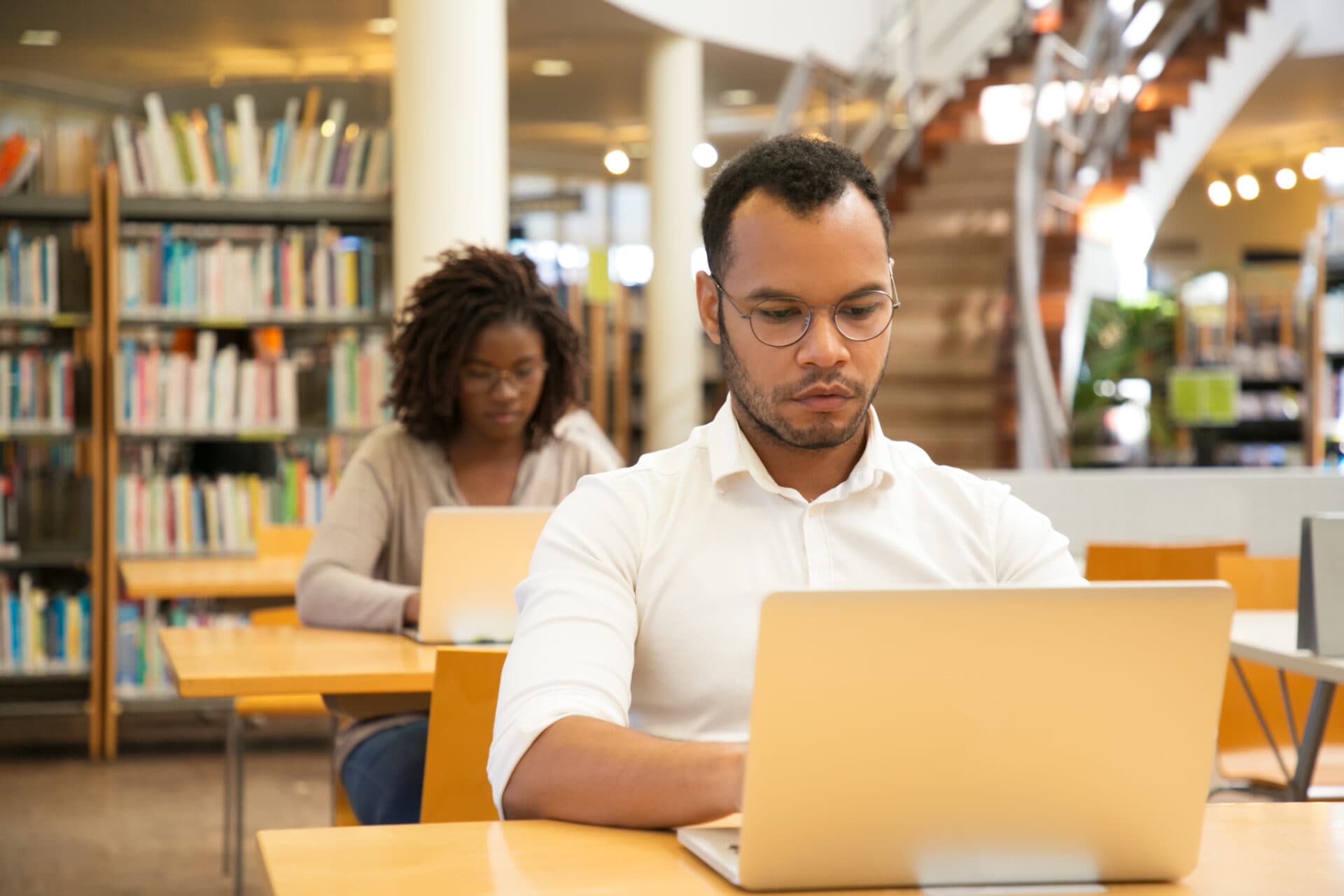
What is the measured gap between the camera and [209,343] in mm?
5020

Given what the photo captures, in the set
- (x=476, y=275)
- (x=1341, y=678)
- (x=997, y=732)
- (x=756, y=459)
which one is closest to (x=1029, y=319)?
(x=476, y=275)

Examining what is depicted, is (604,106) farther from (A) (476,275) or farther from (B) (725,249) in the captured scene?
(B) (725,249)

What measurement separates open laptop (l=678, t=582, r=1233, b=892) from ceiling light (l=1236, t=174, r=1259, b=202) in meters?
13.9

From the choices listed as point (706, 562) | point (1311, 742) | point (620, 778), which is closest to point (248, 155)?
point (1311, 742)

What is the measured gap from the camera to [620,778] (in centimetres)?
113

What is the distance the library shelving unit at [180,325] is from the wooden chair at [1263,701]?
3.09 metres

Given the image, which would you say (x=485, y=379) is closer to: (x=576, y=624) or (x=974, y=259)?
(x=576, y=624)

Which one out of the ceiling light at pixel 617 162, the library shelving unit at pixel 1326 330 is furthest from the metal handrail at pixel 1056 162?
the ceiling light at pixel 617 162

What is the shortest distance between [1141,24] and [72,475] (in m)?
6.40

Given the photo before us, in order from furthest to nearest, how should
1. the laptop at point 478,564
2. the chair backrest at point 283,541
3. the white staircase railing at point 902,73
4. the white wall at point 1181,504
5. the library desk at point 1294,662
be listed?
the white staircase railing at point 902,73, the white wall at point 1181,504, the chair backrest at point 283,541, the laptop at point 478,564, the library desk at point 1294,662

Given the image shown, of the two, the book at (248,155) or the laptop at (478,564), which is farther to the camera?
the book at (248,155)

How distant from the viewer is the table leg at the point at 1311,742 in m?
2.35

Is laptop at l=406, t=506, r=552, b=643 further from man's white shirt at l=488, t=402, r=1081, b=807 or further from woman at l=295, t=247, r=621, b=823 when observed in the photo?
man's white shirt at l=488, t=402, r=1081, b=807

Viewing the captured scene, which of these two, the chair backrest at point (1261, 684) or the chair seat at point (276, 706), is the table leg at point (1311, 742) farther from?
the chair seat at point (276, 706)
